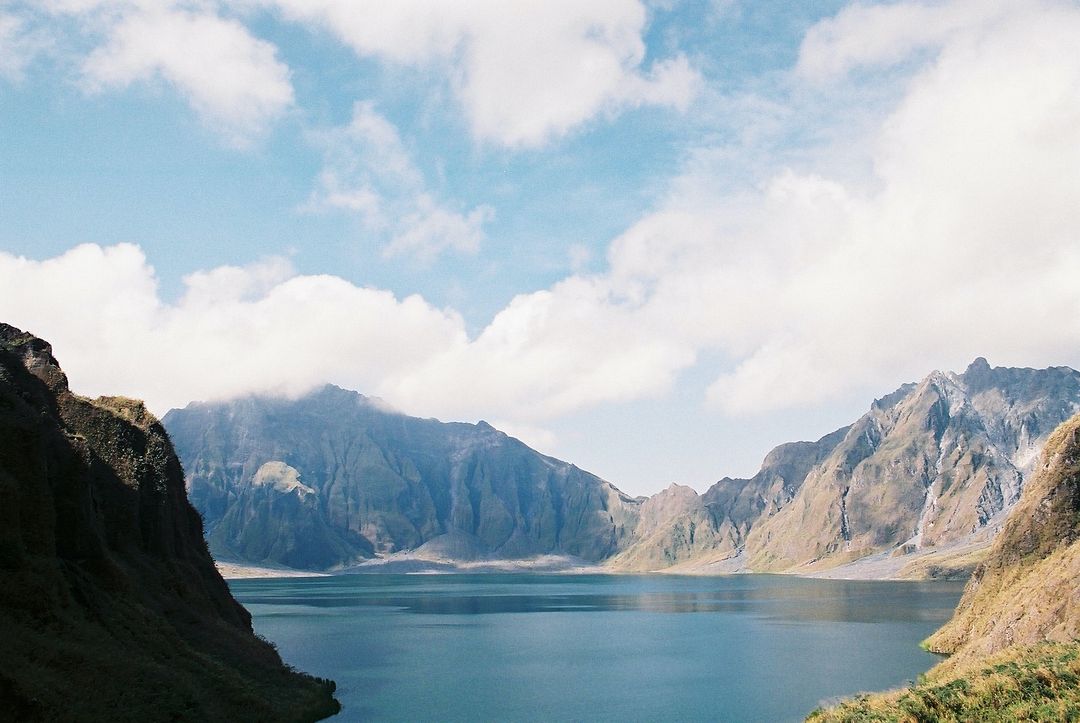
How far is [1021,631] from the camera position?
72.1m

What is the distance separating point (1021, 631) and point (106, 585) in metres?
75.7

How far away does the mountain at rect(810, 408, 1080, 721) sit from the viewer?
38938 millimetres

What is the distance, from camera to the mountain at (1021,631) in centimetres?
3894

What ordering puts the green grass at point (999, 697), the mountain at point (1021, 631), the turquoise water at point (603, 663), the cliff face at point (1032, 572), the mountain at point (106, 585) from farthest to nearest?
the turquoise water at point (603, 663), the cliff face at point (1032, 572), the mountain at point (106, 585), the mountain at point (1021, 631), the green grass at point (999, 697)

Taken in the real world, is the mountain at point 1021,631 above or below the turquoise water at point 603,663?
above

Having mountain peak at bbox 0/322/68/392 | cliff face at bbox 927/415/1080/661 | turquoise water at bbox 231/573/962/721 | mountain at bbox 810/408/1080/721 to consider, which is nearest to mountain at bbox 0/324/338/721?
mountain peak at bbox 0/322/68/392

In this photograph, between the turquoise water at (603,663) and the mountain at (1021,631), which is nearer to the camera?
the mountain at (1021,631)

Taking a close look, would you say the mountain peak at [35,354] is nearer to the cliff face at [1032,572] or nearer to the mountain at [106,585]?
the mountain at [106,585]

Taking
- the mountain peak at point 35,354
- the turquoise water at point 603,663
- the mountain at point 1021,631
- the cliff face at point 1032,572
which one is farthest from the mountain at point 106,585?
the cliff face at point 1032,572

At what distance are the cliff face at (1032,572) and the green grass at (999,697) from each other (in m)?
31.4

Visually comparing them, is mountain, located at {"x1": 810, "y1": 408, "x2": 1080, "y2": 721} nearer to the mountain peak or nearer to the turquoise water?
the turquoise water

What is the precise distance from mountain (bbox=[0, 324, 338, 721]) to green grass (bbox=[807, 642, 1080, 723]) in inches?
1618

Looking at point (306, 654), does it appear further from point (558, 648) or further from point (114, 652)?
point (114, 652)

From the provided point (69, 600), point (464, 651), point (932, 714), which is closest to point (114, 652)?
point (69, 600)
